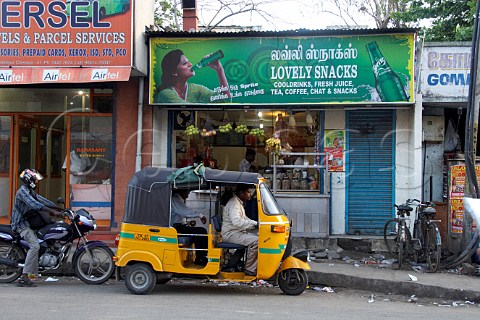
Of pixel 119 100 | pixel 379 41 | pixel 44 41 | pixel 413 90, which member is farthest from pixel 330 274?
pixel 44 41

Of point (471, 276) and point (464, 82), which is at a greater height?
point (464, 82)

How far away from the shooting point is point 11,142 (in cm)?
1335

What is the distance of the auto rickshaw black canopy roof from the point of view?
8.49 m

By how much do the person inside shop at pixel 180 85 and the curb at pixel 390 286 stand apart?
4478mm

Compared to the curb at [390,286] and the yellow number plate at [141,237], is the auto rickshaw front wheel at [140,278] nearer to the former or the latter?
the yellow number plate at [141,237]

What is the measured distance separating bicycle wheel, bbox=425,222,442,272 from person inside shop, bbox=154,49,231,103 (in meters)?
4.93

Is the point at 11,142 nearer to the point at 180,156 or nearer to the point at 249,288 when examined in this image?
the point at 180,156

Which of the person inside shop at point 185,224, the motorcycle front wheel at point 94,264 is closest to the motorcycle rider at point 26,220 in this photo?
the motorcycle front wheel at point 94,264

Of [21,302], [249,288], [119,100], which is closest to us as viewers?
[21,302]

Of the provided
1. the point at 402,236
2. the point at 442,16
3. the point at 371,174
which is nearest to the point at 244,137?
the point at 371,174

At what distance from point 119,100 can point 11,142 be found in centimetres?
294

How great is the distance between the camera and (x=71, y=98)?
13086mm

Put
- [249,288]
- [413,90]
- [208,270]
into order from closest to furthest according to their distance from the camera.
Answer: [208,270] → [249,288] → [413,90]

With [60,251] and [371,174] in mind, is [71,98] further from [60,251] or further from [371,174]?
[371,174]
